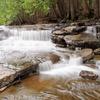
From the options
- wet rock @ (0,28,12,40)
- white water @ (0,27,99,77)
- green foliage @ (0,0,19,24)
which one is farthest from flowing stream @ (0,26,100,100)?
green foliage @ (0,0,19,24)

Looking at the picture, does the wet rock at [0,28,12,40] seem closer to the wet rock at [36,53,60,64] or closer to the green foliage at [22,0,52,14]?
the green foliage at [22,0,52,14]

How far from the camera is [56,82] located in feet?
21.2

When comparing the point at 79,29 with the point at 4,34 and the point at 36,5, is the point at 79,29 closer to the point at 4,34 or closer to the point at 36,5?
the point at 4,34

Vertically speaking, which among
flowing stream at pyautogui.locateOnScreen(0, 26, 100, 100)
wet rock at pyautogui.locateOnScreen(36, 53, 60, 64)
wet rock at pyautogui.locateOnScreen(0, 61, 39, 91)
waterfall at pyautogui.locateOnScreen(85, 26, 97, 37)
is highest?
waterfall at pyautogui.locateOnScreen(85, 26, 97, 37)

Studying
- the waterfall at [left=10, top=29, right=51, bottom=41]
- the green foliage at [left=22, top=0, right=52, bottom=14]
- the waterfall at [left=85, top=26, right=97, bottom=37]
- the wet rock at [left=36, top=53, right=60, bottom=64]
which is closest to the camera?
the wet rock at [left=36, top=53, right=60, bottom=64]

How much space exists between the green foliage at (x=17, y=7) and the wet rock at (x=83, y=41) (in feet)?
23.0

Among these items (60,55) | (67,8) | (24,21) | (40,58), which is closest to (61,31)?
(60,55)

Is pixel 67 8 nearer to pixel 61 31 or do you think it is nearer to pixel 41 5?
pixel 41 5

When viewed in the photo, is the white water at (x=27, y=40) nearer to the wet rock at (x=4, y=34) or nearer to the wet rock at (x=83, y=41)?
the wet rock at (x=4, y=34)

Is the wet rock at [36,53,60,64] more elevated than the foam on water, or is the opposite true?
the wet rock at [36,53,60,64]

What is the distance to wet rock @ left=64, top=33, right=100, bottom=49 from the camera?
985 centimetres

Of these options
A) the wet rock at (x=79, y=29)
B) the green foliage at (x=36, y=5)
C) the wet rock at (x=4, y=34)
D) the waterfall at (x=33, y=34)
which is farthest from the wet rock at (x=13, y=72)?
the green foliage at (x=36, y=5)

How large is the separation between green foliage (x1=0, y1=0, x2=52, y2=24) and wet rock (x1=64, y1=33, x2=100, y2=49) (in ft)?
23.0

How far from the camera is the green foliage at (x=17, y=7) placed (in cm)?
1686
